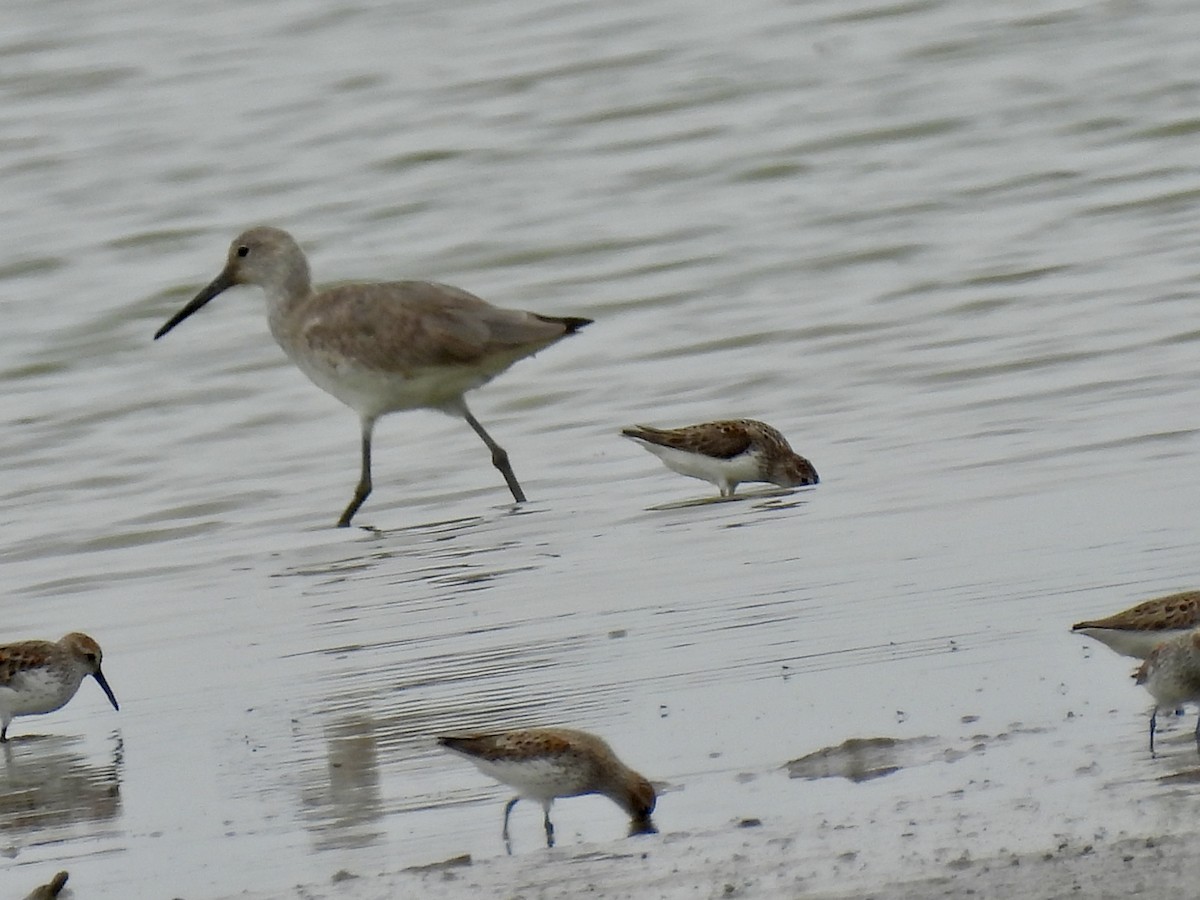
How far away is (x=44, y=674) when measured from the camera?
267 inches

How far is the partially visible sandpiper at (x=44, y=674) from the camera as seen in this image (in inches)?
266

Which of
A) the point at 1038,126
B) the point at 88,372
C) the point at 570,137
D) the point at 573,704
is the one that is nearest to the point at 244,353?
the point at 88,372

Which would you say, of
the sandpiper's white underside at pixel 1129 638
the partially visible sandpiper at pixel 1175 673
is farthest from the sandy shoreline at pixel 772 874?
the sandpiper's white underside at pixel 1129 638

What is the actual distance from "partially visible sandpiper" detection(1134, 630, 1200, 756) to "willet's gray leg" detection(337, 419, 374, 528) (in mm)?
5051

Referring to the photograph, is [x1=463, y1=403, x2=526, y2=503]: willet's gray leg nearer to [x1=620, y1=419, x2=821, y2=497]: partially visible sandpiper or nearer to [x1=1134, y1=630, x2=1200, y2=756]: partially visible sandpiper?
[x1=620, y1=419, x2=821, y2=497]: partially visible sandpiper

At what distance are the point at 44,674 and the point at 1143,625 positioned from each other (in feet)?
9.95

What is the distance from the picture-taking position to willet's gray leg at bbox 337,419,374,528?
33.0 feet

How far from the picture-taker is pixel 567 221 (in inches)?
643

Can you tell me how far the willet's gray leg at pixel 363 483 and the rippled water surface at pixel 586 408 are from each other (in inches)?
3.6

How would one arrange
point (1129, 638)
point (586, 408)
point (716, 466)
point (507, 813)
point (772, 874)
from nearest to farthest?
point (772, 874), point (507, 813), point (1129, 638), point (716, 466), point (586, 408)

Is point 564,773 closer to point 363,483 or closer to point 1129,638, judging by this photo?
point 1129,638

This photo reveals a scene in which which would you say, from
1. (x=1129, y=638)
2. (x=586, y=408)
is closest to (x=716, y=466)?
(x=586, y=408)

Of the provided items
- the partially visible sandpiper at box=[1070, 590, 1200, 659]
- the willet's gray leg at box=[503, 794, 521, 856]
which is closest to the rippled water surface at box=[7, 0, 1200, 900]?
the willet's gray leg at box=[503, 794, 521, 856]

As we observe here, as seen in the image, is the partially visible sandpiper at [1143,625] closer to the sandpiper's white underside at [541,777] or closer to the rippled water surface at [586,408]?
the rippled water surface at [586,408]
